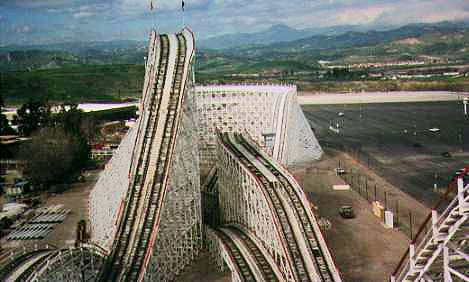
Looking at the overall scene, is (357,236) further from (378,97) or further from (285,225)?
(378,97)

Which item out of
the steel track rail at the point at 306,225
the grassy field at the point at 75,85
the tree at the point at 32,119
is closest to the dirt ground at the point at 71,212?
the tree at the point at 32,119

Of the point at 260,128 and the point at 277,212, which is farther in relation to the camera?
the point at 260,128

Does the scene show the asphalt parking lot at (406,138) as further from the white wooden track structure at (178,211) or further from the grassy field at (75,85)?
the grassy field at (75,85)

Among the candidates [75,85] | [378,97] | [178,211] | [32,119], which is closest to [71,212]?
[178,211]

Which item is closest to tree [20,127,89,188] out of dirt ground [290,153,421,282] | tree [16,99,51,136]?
tree [16,99,51,136]

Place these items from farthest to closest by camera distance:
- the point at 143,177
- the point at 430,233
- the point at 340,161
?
1. the point at 340,161
2. the point at 143,177
3. the point at 430,233

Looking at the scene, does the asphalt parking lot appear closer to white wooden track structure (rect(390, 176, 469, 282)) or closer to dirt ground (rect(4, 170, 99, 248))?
white wooden track structure (rect(390, 176, 469, 282))

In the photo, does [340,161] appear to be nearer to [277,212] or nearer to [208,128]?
[208,128]

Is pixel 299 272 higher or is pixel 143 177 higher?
pixel 143 177

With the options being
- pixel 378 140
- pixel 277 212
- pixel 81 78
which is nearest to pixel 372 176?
pixel 378 140
